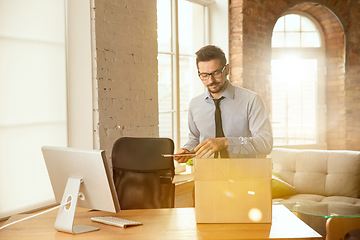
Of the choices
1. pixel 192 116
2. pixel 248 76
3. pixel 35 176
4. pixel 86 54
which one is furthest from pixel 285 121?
pixel 35 176

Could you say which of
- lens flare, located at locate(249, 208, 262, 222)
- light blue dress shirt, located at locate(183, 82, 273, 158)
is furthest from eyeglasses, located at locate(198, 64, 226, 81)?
lens flare, located at locate(249, 208, 262, 222)

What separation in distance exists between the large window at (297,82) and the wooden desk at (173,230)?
3488 mm

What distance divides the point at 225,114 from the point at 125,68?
1.00 metres

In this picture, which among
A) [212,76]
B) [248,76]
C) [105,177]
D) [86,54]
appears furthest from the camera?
[248,76]

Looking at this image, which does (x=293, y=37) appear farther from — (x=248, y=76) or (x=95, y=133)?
(x=95, y=133)

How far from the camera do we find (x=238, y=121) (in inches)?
95.2

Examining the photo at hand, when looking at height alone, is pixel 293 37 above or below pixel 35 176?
above

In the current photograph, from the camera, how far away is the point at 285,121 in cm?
513

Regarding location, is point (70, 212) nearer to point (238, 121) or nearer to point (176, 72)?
point (238, 121)

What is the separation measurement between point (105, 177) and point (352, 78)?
4.55 m

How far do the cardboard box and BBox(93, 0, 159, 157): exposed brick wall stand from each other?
1408 mm

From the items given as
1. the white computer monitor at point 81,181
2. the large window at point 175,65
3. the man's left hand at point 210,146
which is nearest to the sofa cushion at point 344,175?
the large window at point 175,65

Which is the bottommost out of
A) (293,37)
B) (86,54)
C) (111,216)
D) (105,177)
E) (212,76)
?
(111,216)

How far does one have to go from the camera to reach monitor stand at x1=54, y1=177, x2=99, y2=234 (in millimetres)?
1587
